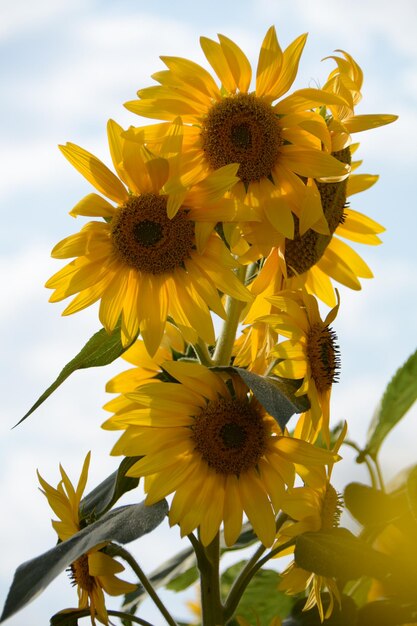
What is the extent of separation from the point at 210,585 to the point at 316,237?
0.99ft

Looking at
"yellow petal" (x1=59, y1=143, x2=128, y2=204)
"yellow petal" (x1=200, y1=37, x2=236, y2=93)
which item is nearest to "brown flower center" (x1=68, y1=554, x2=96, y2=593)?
"yellow petal" (x1=59, y1=143, x2=128, y2=204)

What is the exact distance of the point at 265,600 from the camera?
1.01 metres

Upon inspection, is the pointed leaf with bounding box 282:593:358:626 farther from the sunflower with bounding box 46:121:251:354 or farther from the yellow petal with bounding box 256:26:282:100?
the yellow petal with bounding box 256:26:282:100

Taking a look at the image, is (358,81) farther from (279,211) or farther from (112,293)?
(112,293)

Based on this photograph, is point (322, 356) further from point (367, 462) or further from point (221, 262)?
point (367, 462)

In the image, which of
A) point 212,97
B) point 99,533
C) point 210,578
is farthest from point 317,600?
point 212,97

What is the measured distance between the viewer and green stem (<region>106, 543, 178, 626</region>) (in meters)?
0.78

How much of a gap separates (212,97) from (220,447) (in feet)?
0.96

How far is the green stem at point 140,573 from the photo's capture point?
778 mm

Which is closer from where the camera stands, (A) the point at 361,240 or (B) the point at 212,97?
(B) the point at 212,97

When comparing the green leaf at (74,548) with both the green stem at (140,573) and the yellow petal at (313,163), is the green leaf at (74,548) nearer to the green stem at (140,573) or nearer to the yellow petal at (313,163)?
the green stem at (140,573)

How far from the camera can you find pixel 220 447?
0.78m

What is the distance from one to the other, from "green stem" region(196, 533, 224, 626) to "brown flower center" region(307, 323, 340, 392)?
15cm

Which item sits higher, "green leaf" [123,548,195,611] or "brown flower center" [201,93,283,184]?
"brown flower center" [201,93,283,184]
